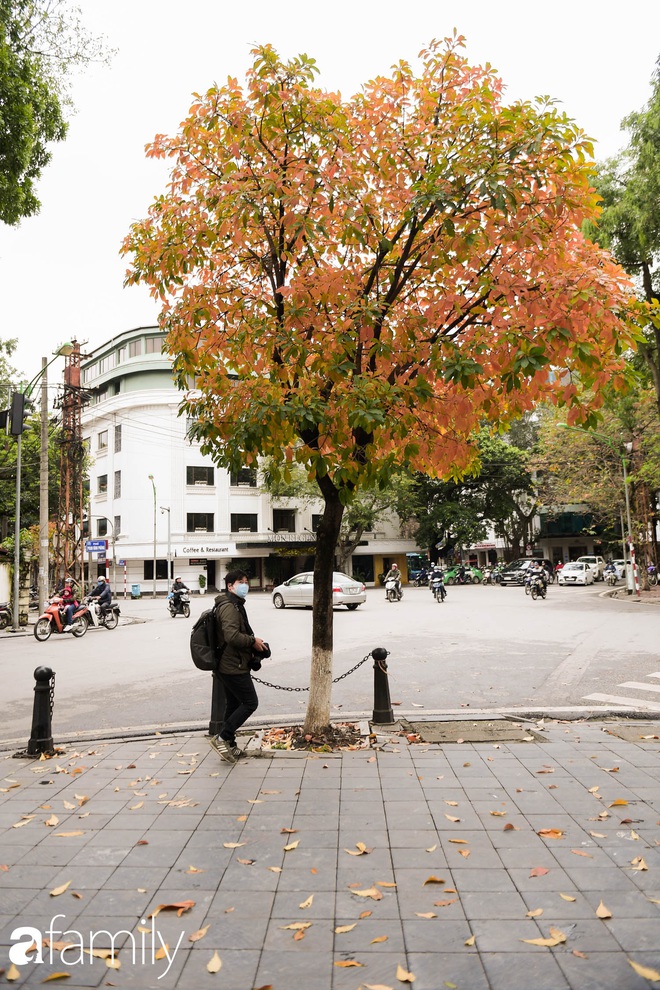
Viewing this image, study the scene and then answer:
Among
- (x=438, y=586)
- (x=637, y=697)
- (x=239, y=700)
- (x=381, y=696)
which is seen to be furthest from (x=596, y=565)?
(x=239, y=700)

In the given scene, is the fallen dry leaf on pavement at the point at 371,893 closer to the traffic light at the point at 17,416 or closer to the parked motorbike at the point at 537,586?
the traffic light at the point at 17,416

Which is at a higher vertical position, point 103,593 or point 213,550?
point 213,550

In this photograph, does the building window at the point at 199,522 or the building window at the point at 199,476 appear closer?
the building window at the point at 199,522

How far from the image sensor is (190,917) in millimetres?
3420

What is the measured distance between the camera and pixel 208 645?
6199mm

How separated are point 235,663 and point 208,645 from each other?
314mm

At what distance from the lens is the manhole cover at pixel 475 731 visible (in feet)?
22.1

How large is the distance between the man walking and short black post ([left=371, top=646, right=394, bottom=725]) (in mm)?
1563

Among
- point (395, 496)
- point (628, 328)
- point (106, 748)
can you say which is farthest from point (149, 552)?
point (628, 328)

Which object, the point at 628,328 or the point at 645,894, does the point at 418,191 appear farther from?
the point at 645,894

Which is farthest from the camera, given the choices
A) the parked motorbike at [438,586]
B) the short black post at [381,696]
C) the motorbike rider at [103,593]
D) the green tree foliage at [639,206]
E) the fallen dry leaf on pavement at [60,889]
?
the parked motorbike at [438,586]

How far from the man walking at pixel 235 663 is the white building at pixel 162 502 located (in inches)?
1537

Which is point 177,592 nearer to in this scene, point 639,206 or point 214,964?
point 639,206

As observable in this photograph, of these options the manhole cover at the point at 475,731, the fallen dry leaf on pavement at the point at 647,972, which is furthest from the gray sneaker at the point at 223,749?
the fallen dry leaf on pavement at the point at 647,972
